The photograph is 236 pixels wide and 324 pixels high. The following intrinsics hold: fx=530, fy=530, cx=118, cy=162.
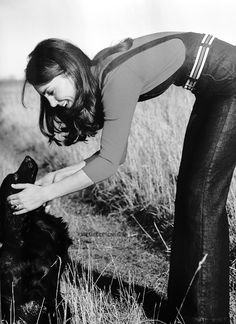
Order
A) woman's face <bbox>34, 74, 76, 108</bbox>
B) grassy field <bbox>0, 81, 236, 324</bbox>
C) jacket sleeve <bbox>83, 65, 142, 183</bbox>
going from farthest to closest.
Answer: grassy field <bbox>0, 81, 236, 324</bbox>, woman's face <bbox>34, 74, 76, 108</bbox>, jacket sleeve <bbox>83, 65, 142, 183</bbox>

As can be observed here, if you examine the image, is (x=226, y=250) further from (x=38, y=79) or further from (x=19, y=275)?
(x=38, y=79)

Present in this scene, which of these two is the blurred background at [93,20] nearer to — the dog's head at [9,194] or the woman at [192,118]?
the woman at [192,118]

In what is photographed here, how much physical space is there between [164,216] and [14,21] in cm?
172

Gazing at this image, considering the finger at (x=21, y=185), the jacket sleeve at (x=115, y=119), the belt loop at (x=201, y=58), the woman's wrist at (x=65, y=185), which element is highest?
the belt loop at (x=201, y=58)

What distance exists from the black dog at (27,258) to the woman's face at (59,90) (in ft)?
0.98

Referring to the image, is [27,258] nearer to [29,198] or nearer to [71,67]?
[29,198]

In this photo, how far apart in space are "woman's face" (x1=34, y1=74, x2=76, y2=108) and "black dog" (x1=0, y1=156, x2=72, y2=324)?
0.98 feet

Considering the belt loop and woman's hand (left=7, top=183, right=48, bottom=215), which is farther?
the belt loop

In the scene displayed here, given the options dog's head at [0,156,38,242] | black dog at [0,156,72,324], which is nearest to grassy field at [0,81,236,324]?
black dog at [0,156,72,324]

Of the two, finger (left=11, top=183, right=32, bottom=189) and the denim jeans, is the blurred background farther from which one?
finger (left=11, top=183, right=32, bottom=189)

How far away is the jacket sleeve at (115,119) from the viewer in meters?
2.14

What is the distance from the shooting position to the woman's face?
226cm

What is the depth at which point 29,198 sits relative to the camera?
7.11ft

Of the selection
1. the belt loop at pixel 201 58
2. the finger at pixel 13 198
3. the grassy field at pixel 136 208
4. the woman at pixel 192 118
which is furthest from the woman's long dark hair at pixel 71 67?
the grassy field at pixel 136 208
